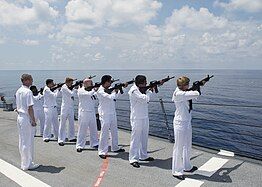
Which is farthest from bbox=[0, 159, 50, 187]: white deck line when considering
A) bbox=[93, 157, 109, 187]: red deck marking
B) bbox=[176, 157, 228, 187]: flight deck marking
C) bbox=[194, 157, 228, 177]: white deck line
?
bbox=[194, 157, 228, 177]: white deck line

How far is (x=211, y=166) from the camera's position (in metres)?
6.77

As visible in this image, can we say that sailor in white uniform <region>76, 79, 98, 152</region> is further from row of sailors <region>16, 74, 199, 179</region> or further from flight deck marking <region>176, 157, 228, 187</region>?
flight deck marking <region>176, 157, 228, 187</region>

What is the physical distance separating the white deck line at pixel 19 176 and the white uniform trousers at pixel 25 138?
9.1 inches

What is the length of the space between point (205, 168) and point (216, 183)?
2.82 feet

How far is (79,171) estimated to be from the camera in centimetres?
663

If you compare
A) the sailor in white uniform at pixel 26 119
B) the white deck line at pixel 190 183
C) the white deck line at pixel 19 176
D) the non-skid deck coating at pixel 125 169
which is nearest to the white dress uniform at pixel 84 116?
the non-skid deck coating at pixel 125 169

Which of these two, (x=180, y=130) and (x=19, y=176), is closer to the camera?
(x=180, y=130)

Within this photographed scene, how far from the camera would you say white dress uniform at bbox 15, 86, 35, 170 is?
6.62m

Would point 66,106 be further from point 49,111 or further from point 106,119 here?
point 106,119

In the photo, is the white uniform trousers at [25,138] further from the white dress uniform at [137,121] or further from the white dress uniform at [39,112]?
the white dress uniform at [39,112]

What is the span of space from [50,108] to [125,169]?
444 centimetres

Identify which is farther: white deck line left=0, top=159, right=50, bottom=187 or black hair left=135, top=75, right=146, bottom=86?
black hair left=135, top=75, right=146, bottom=86

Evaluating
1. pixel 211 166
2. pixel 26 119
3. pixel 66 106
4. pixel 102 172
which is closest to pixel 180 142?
pixel 211 166

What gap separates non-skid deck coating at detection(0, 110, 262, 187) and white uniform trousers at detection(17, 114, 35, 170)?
11.6 inches
